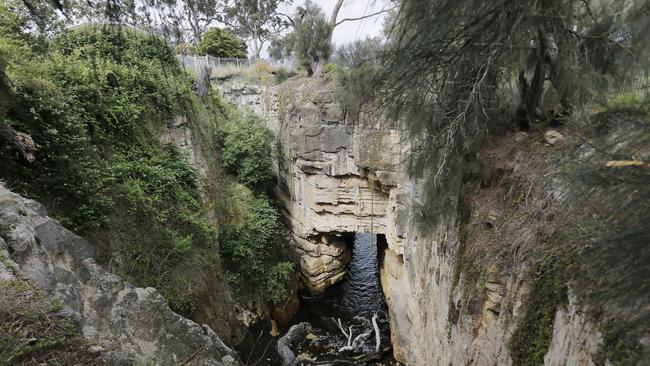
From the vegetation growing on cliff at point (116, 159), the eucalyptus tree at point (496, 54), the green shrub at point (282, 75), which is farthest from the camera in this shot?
the green shrub at point (282, 75)

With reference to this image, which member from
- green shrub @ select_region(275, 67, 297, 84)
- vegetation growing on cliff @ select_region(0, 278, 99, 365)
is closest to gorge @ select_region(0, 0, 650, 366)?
vegetation growing on cliff @ select_region(0, 278, 99, 365)

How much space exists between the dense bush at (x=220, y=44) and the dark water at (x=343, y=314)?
49.8 feet

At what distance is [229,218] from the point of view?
11258 millimetres

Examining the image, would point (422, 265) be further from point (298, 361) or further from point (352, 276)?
point (352, 276)

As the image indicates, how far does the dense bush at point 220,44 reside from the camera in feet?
66.6

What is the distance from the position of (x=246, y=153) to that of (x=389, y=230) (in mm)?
6432

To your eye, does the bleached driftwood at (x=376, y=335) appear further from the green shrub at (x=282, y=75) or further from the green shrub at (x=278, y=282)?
the green shrub at (x=282, y=75)

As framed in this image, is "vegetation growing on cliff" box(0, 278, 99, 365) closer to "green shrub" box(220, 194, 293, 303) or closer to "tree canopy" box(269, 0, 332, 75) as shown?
"green shrub" box(220, 194, 293, 303)

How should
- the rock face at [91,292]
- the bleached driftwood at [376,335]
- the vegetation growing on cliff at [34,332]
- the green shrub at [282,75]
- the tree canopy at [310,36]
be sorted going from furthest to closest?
the green shrub at [282,75] → the tree canopy at [310,36] → the bleached driftwood at [376,335] → the rock face at [91,292] → the vegetation growing on cliff at [34,332]

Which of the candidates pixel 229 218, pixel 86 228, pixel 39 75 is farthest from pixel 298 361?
pixel 39 75

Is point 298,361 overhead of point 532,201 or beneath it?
beneath

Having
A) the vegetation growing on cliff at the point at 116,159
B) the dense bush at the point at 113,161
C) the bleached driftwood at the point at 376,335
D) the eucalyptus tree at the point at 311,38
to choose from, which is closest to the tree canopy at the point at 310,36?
the eucalyptus tree at the point at 311,38

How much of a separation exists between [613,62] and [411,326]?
303 inches

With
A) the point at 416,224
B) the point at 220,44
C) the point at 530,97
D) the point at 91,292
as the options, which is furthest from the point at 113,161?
the point at 220,44
